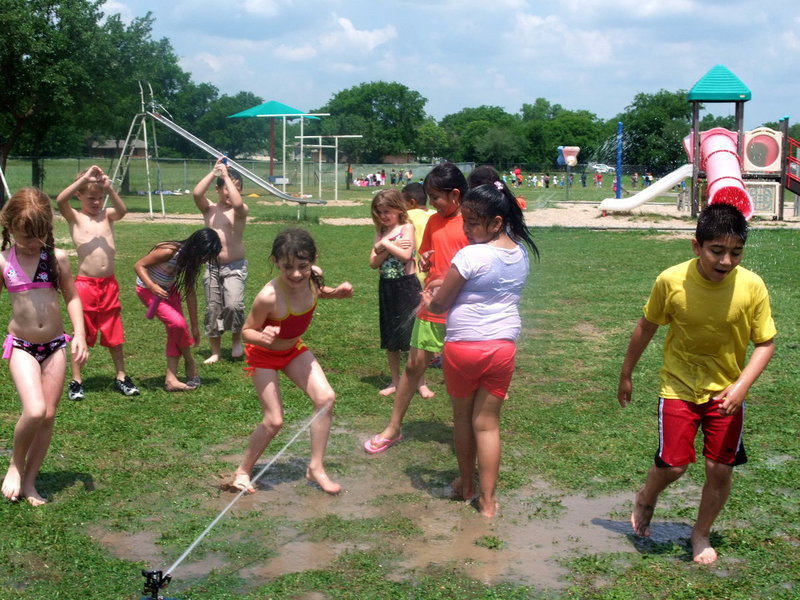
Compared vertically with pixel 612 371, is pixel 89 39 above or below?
above

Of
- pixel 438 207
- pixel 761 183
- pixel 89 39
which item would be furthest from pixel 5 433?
pixel 89 39

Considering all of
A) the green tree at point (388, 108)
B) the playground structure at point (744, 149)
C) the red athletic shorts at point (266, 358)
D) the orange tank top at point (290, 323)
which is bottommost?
the red athletic shorts at point (266, 358)

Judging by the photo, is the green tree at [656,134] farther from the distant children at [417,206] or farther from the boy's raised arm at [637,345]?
the boy's raised arm at [637,345]

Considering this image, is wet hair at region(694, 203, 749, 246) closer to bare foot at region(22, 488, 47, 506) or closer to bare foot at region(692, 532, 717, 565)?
bare foot at region(692, 532, 717, 565)

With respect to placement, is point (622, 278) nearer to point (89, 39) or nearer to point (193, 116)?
point (89, 39)

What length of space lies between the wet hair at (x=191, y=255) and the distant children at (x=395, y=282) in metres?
1.33

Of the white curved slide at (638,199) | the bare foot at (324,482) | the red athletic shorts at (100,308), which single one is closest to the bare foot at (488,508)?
the bare foot at (324,482)

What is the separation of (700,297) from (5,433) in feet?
14.5

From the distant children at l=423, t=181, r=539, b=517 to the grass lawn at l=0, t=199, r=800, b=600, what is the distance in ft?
1.79

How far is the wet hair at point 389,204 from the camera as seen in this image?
21.6ft

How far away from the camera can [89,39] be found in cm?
3262

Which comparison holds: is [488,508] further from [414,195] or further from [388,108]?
[388,108]

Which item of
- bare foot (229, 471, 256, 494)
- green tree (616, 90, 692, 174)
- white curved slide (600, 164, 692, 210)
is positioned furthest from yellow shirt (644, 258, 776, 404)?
green tree (616, 90, 692, 174)

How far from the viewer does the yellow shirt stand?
3947 mm
